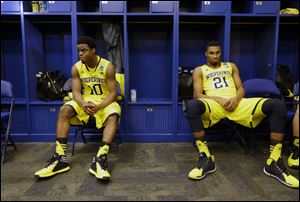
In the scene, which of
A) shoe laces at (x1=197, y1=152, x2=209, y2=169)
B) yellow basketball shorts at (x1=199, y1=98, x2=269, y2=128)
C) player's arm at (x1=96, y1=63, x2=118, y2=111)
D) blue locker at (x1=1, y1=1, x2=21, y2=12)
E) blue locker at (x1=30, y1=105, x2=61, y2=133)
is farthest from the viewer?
blue locker at (x1=30, y1=105, x2=61, y2=133)

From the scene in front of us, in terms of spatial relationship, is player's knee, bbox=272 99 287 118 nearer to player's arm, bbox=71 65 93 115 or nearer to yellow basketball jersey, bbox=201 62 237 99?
yellow basketball jersey, bbox=201 62 237 99

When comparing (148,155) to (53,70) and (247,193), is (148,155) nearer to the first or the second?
(247,193)

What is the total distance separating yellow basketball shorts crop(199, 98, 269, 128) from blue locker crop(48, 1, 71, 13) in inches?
70.6

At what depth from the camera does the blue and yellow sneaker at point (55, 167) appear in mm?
2061

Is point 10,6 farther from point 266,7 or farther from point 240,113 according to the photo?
point 266,7

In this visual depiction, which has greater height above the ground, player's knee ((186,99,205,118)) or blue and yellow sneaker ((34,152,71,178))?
player's knee ((186,99,205,118))

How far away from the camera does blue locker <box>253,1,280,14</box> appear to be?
293 centimetres

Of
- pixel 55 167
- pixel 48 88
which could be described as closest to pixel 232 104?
pixel 55 167

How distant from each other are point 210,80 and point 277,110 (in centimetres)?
68

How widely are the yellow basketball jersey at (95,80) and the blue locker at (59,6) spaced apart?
819 mm

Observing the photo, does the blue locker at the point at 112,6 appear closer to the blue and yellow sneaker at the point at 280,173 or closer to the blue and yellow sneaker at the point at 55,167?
the blue and yellow sneaker at the point at 55,167

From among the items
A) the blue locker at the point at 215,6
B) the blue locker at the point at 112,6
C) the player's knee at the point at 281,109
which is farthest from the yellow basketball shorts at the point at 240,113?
the blue locker at the point at 112,6

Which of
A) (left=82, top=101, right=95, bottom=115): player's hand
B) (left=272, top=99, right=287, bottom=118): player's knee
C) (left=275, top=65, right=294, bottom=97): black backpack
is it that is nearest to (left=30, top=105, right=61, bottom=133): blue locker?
(left=82, top=101, right=95, bottom=115): player's hand

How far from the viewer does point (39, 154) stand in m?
2.65
